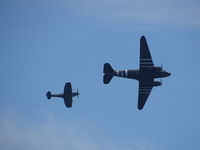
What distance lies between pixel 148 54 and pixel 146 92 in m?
9.55

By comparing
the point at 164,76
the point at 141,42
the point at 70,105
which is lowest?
the point at 70,105

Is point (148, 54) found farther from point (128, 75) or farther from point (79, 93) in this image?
point (79, 93)

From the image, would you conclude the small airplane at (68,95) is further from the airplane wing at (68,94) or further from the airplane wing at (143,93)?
the airplane wing at (143,93)

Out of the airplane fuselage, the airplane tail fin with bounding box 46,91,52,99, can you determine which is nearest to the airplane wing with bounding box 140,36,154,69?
the airplane fuselage

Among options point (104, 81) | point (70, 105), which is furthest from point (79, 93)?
point (104, 81)

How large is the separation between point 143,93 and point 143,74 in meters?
6.34

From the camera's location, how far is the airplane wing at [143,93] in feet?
421

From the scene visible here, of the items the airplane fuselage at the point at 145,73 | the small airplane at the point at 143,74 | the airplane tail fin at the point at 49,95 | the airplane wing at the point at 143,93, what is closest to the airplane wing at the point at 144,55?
the small airplane at the point at 143,74

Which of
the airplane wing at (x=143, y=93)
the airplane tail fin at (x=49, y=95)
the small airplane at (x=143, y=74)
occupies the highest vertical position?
the small airplane at (x=143, y=74)

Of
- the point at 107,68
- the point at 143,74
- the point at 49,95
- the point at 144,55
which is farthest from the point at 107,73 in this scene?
the point at 49,95

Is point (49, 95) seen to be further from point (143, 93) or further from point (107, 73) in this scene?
point (143, 93)

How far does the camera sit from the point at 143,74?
12538cm

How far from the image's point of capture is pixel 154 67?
124375 mm

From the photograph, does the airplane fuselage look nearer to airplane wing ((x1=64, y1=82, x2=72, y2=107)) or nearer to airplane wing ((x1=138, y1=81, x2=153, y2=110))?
airplane wing ((x1=138, y1=81, x2=153, y2=110))
